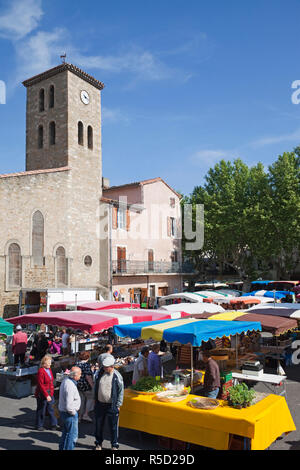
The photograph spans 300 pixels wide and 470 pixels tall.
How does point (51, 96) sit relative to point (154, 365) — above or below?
above

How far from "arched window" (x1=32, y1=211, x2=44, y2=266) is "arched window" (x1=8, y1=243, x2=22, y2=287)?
988mm

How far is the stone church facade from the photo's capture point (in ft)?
70.2

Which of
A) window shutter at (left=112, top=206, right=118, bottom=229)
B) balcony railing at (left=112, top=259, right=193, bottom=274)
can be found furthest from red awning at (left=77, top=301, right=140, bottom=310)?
window shutter at (left=112, top=206, right=118, bottom=229)

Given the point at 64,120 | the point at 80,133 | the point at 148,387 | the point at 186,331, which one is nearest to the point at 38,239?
the point at 64,120

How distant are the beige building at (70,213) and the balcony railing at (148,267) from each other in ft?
0.27

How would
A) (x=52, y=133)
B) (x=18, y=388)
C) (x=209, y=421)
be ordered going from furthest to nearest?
(x=52, y=133)
(x=18, y=388)
(x=209, y=421)

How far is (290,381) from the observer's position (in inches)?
445

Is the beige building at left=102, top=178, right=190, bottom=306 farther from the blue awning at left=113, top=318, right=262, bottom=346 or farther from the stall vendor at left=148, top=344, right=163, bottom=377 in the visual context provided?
the blue awning at left=113, top=318, right=262, bottom=346

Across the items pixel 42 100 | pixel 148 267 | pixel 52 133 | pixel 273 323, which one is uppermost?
pixel 42 100

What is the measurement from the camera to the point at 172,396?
23.5 ft

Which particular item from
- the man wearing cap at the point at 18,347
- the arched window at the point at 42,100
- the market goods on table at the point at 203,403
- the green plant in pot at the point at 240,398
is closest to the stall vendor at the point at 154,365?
the market goods on table at the point at 203,403

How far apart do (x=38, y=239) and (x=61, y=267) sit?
2337mm

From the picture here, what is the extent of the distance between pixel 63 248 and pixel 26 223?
2.95 meters

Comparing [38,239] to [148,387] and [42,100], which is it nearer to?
[42,100]
